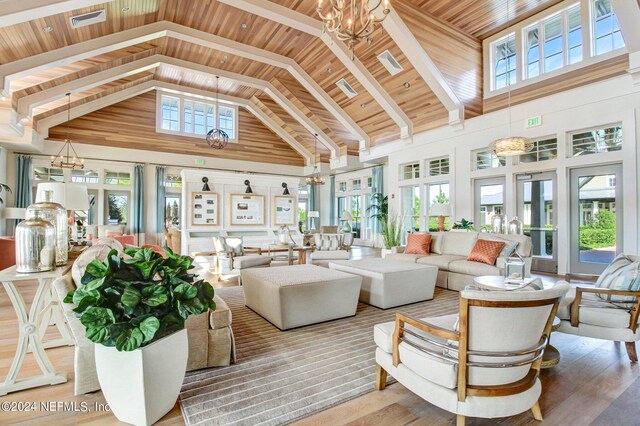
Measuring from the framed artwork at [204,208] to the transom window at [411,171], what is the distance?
222 inches

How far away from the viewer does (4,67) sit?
5207 mm

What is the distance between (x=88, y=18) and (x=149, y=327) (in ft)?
19.3

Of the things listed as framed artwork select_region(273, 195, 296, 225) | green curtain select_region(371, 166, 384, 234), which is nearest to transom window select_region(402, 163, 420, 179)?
green curtain select_region(371, 166, 384, 234)

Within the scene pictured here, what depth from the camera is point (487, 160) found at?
7.26 metres

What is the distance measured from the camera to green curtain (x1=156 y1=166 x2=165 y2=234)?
1034 cm

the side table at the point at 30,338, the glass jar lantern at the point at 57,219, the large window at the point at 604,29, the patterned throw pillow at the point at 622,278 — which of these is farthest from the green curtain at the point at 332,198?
the side table at the point at 30,338

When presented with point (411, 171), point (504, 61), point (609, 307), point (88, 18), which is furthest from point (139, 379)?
point (411, 171)

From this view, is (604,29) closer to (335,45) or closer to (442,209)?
(442,209)

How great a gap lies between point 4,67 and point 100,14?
191 cm

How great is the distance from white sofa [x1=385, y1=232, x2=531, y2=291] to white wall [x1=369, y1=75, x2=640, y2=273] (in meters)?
1.79

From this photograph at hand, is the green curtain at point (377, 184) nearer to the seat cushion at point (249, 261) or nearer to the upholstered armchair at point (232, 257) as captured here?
the upholstered armchair at point (232, 257)

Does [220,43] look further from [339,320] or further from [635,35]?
[635,35]

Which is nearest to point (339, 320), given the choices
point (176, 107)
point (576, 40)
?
point (576, 40)

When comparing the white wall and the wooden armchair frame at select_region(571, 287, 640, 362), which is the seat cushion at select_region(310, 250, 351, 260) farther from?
the wooden armchair frame at select_region(571, 287, 640, 362)
